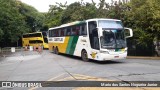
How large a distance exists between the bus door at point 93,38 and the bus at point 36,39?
103 feet

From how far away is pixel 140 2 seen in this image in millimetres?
28750

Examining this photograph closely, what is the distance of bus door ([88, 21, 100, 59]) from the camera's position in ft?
62.5

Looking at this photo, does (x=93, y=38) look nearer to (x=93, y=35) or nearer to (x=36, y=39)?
(x=93, y=35)

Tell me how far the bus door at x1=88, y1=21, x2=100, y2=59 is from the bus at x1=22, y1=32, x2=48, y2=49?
31402 millimetres

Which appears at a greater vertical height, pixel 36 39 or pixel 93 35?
pixel 93 35

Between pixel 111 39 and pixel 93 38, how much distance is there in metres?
1.51

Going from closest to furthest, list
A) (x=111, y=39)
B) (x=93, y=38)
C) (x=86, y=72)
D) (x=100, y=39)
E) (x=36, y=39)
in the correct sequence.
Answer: (x=86, y=72) < (x=100, y=39) < (x=111, y=39) < (x=93, y=38) < (x=36, y=39)

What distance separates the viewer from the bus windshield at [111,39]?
60.8 feet

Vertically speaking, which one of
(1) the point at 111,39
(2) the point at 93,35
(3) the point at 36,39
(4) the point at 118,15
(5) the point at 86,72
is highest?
(4) the point at 118,15

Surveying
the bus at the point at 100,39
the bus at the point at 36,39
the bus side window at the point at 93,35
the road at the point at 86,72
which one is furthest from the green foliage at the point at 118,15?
the road at the point at 86,72

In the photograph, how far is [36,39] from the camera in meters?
52.3

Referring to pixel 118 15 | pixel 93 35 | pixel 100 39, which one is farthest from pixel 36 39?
pixel 100 39

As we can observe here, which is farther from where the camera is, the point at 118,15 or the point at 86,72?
the point at 118,15

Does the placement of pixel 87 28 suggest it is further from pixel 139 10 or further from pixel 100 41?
pixel 139 10
